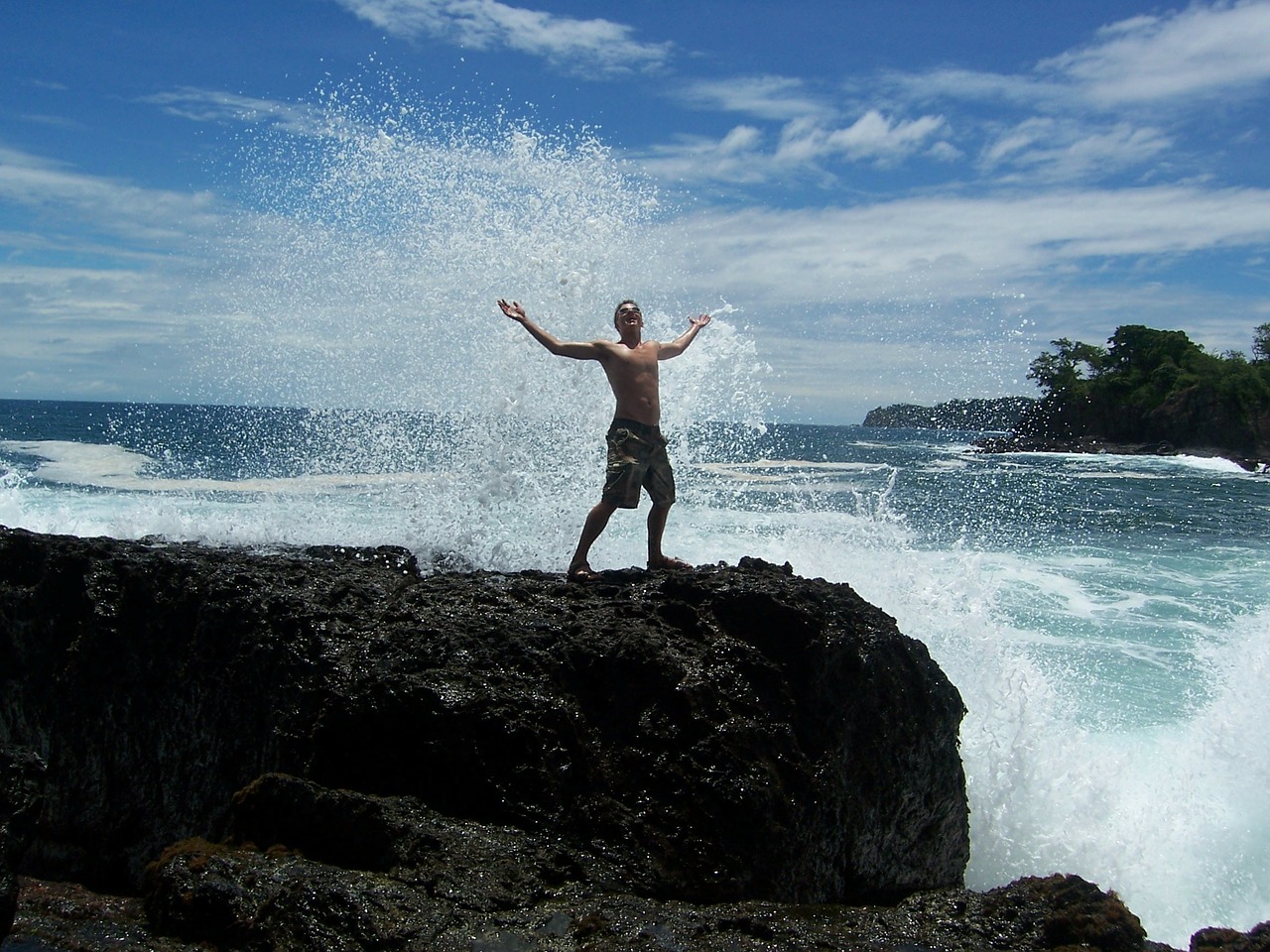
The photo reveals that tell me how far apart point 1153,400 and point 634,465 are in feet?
218

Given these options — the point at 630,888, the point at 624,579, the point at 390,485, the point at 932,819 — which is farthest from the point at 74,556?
the point at 390,485

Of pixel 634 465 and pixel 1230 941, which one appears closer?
pixel 1230 941

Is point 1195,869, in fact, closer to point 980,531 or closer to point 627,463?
point 627,463

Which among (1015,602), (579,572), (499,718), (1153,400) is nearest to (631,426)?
(579,572)

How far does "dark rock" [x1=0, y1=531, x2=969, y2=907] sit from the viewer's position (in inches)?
149

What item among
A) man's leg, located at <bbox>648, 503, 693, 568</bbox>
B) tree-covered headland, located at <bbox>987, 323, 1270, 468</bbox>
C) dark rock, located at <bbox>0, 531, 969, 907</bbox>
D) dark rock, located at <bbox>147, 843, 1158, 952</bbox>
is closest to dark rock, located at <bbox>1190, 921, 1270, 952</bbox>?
dark rock, located at <bbox>147, 843, 1158, 952</bbox>

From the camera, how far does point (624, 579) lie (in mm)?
5109

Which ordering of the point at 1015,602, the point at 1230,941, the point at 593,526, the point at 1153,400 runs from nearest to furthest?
the point at 1230,941 → the point at 593,526 → the point at 1015,602 → the point at 1153,400

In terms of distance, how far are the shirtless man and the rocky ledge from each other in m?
0.59

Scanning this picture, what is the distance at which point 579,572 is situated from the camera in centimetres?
523

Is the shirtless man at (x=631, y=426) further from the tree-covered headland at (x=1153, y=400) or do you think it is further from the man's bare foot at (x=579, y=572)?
the tree-covered headland at (x=1153, y=400)


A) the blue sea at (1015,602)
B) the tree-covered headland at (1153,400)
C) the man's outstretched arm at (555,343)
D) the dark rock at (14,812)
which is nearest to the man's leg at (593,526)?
the man's outstretched arm at (555,343)

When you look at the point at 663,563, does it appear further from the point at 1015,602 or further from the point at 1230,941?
the point at 1015,602

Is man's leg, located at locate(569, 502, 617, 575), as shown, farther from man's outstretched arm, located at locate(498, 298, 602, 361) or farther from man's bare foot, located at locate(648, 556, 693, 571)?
man's outstretched arm, located at locate(498, 298, 602, 361)
